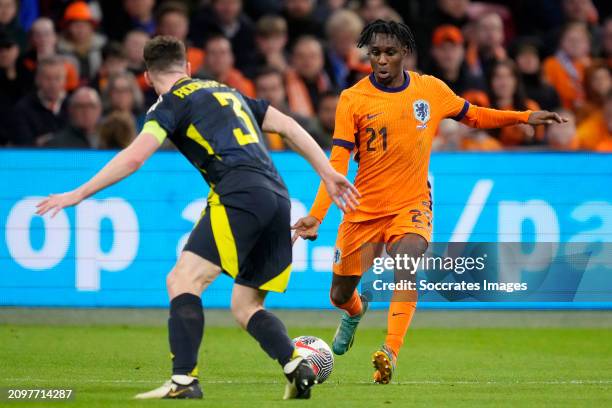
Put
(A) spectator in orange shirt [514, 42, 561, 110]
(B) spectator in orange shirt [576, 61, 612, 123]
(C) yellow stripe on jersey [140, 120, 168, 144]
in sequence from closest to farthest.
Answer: (C) yellow stripe on jersey [140, 120, 168, 144]
(B) spectator in orange shirt [576, 61, 612, 123]
(A) spectator in orange shirt [514, 42, 561, 110]

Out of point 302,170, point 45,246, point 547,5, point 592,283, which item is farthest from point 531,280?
point 547,5

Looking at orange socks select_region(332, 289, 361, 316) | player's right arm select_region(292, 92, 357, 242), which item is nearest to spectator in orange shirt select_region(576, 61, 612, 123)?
orange socks select_region(332, 289, 361, 316)

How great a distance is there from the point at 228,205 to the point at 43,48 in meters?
8.80

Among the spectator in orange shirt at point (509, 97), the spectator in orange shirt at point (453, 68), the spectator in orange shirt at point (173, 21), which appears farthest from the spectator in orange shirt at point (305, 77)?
the spectator in orange shirt at point (509, 97)

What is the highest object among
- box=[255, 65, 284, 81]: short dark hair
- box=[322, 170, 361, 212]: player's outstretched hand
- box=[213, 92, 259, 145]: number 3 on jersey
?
box=[255, 65, 284, 81]: short dark hair

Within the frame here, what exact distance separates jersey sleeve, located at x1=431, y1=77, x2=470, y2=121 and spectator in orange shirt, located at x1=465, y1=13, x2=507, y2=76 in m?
7.66

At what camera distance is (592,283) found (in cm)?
1334

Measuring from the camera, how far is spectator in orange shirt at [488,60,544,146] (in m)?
15.8

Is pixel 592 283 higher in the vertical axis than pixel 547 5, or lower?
lower

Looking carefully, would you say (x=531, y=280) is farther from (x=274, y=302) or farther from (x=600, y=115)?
(x=600, y=115)

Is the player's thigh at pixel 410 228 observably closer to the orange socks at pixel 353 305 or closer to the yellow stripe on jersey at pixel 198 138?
the orange socks at pixel 353 305

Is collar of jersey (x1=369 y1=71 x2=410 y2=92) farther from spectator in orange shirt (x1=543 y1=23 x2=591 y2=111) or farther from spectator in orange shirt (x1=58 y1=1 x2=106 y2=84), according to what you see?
spectator in orange shirt (x1=543 y1=23 x2=591 y2=111)

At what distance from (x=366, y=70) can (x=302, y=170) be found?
3.48 m

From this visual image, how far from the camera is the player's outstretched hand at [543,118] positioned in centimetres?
921
